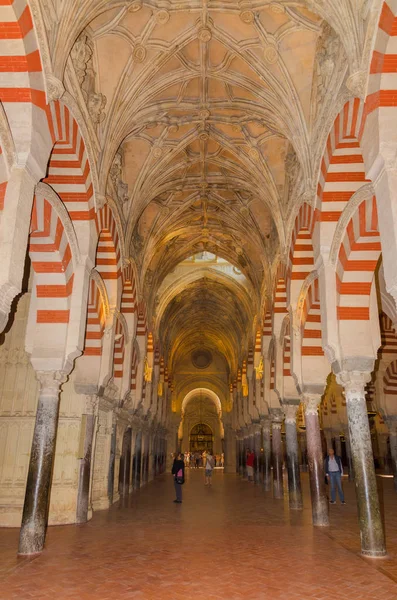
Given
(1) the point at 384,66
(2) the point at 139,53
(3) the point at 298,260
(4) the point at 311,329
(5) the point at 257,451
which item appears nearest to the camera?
(1) the point at 384,66

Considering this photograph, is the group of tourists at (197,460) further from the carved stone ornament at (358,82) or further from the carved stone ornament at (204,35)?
the carved stone ornament at (358,82)

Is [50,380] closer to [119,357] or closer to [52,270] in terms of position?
[52,270]

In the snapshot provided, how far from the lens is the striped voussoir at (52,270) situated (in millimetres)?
6762

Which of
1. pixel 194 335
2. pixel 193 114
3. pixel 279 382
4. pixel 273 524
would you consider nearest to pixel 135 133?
pixel 193 114

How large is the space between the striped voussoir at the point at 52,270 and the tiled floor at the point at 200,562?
3.40m

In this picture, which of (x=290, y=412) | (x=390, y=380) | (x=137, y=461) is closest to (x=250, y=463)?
(x=137, y=461)

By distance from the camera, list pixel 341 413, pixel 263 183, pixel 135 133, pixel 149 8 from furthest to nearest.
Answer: pixel 341 413
pixel 263 183
pixel 135 133
pixel 149 8

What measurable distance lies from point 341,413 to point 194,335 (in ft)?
44.5

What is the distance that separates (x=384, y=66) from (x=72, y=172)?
4.89 metres

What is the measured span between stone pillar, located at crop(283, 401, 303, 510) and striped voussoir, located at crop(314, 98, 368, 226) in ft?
18.2

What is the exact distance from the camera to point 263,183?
1170cm

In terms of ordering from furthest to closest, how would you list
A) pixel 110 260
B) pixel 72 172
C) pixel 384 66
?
pixel 110 260
pixel 72 172
pixel 384 66

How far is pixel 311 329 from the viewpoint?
9570 mm

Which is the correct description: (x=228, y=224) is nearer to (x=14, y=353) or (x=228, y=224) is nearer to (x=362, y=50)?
(x=14, y=353)
